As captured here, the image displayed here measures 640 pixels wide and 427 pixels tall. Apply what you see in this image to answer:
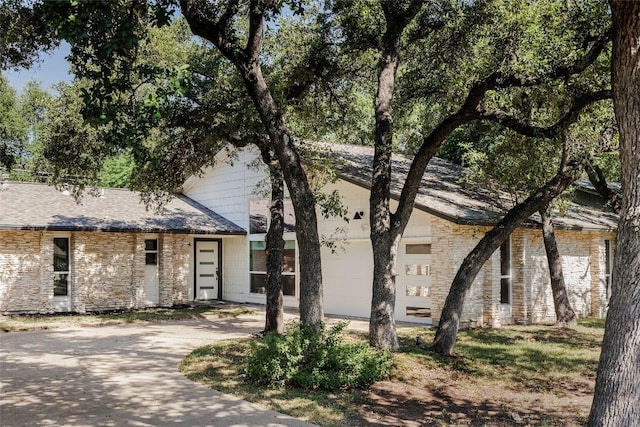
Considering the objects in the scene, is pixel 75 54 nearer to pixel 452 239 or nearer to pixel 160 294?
pixel 452 239

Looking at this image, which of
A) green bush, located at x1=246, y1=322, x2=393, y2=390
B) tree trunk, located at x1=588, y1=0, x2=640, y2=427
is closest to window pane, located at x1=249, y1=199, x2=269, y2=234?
green bush, located at x1=246, y1=322, x2=393, y2=390

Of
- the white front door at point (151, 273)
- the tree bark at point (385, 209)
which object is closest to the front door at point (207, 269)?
the white front door at point (151, 273)

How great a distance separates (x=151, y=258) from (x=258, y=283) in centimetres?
379

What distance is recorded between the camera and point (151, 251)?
19781 mm

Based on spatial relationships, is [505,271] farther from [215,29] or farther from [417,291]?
[215,29]

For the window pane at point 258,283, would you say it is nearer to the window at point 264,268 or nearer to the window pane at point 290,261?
the window at point 264,268

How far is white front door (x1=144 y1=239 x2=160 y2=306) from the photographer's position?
19.6 metres

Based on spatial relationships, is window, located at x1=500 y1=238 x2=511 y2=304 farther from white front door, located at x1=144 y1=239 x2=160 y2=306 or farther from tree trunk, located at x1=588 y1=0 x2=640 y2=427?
white front door, located at x1=144 y1=239 x2=160 y2=306

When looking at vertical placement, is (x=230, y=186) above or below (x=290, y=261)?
above

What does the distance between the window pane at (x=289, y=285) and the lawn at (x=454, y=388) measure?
6808 millimetres

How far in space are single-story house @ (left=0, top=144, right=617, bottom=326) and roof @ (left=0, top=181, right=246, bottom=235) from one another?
6 cm

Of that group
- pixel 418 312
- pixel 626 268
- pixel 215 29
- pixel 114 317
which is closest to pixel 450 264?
pixel 418 312

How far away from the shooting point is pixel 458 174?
1959 cm

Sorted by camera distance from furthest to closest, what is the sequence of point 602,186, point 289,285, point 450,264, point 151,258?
point 151,258 → point 289,285 → point 602,186 → point 450,264
